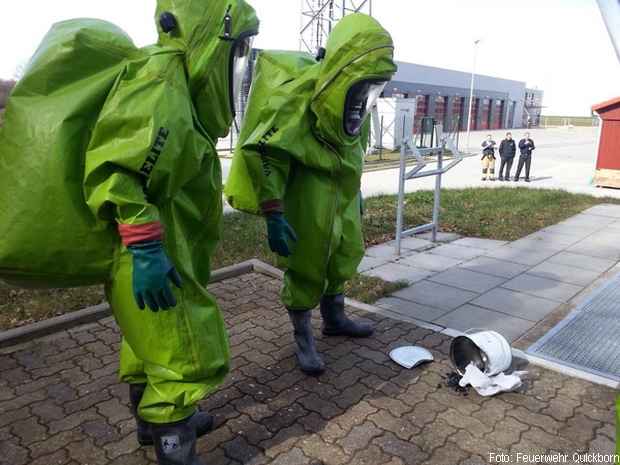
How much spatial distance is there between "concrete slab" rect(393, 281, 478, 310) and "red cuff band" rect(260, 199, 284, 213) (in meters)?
2.31

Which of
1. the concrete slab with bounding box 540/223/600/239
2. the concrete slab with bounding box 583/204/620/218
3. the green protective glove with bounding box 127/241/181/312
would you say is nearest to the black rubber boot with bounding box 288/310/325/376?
the green protective glove with bounding box 127/241/181/312

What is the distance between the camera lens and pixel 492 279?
224 inches

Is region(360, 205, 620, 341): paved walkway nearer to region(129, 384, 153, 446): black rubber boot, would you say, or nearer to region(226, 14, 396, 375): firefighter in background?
Result: region(226, 14, 396, 375): firefighter in background

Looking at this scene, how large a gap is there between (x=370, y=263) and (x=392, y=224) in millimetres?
2224

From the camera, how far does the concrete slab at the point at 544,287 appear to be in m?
5.18

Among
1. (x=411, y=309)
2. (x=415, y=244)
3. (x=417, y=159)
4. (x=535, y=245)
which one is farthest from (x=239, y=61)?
(x=535, y=245)

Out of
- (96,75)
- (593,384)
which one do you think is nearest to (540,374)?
(593,384)

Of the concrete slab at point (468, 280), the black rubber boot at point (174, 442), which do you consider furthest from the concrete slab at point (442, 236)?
the black rubber boot at point (174, 442)

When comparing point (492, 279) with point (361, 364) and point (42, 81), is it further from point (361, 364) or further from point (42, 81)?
point (42, 81)

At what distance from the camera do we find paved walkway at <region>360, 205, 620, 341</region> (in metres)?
4.64

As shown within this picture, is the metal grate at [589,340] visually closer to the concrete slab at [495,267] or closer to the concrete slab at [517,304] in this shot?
the concrete slab at [517,304]

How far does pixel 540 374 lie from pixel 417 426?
1.13m

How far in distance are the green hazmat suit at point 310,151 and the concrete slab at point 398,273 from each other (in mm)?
2231

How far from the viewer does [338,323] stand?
4.02 metres
